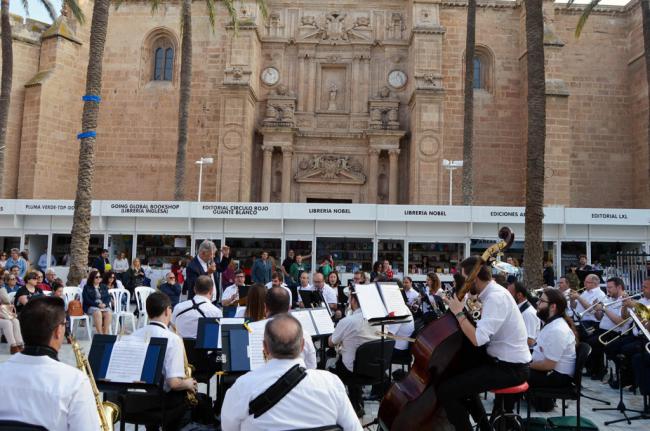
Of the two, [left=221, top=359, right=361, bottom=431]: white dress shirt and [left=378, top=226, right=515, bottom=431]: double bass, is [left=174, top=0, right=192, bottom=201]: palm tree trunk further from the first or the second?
[left=221, top=359, right=361, bottom=431]: white dress shirt

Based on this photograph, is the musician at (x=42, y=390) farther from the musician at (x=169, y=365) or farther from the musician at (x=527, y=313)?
the musician at (x=527, y=313)

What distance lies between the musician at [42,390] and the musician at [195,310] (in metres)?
3.22

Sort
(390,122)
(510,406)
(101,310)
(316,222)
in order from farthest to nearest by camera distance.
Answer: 1. (390,122)
2. (316,222)
3. (101,310)
4. (510,406)

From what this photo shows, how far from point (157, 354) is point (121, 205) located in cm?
1307

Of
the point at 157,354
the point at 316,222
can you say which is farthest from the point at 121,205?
the point at 157,354

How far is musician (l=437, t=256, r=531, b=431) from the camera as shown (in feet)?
14.2

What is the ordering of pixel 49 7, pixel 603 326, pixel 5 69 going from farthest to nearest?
pixel 49 7 < pixel 5 69 < pixel 603 326

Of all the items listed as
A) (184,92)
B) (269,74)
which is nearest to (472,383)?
(184,92)

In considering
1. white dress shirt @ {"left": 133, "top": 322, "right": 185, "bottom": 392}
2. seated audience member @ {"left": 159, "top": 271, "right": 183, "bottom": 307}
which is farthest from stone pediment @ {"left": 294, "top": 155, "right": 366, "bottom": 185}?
white dress shirt @ {"left": 133, "top": 322, "right": 185, "bottom": 392}

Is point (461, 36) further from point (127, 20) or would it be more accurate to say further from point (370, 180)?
point (127, 20)

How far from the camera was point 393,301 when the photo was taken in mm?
5652

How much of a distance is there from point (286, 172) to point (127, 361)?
2037 centimetres

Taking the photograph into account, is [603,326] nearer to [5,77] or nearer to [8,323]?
[8,323]

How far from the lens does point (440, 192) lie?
22344 millimetres
